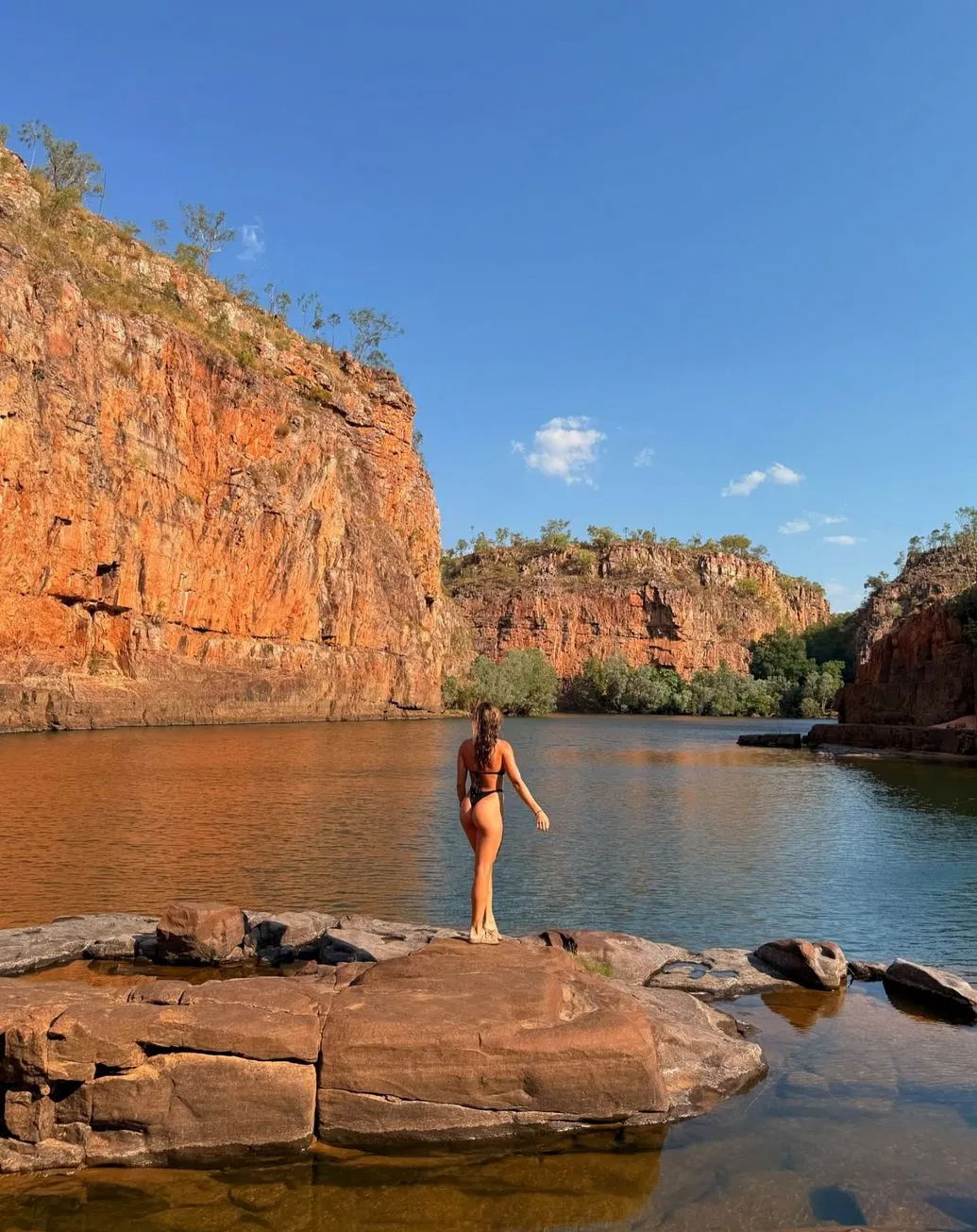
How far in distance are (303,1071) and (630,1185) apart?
2.20 meters

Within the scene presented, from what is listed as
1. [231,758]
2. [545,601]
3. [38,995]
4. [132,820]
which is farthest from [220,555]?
[545,601]

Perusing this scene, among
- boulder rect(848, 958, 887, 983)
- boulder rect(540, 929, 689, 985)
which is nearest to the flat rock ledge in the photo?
boulder rect(540, 929, 689, 985)

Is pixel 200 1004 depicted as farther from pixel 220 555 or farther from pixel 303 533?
pixel 303 533

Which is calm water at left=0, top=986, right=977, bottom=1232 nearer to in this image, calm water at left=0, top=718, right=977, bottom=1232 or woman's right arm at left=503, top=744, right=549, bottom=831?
calm water at left=0, top=718, right=977, bottom=1232

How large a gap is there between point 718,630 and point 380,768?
132 metres

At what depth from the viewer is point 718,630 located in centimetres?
15750

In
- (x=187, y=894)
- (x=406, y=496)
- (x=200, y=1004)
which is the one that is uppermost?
(x=406, y=496)

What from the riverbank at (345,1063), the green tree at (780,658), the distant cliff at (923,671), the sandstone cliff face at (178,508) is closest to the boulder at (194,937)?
the riverbank at (345,1063)

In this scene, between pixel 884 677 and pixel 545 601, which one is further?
pixel 545 601

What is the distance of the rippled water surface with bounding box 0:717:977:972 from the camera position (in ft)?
41.3

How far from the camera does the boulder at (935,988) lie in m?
8.52

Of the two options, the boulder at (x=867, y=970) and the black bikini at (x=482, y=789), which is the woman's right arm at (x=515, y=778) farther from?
the boulder at (x=867, y=970)

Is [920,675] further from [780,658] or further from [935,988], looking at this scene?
[780,658]

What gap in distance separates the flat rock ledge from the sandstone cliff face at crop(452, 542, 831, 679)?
13604 cm
